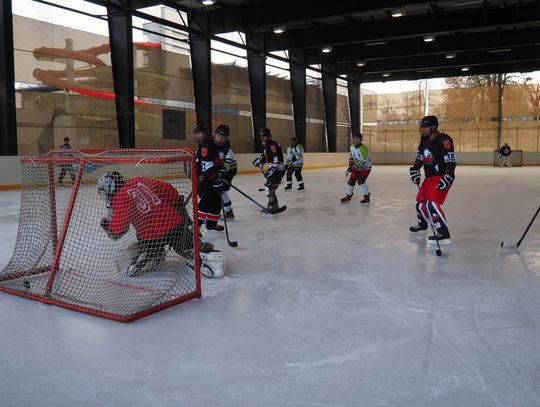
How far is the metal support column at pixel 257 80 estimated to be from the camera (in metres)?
16.1

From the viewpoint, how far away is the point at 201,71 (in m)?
14.3

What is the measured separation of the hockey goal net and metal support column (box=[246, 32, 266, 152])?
13371mm

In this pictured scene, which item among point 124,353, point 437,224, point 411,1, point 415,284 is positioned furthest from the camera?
point 411,1

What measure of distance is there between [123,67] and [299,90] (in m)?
9.02

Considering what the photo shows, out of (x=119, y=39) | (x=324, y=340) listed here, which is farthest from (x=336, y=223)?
(x=119, y=39)

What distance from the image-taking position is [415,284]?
313 centimetres

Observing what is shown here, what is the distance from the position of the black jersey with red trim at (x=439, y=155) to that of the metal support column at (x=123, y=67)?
29.2ft

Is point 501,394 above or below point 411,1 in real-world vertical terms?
below

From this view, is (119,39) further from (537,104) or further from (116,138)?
(537,104)

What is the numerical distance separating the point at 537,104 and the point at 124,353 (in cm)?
Answer: 2587

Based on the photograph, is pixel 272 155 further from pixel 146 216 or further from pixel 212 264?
pixel 146 216

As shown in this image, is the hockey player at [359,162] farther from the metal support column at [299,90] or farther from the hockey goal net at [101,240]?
the metal support column at [299,90]

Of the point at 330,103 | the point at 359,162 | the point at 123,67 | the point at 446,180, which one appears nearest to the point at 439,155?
the point at 446,180

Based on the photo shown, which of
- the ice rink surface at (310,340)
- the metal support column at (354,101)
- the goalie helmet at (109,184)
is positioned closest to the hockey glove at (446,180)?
the ice rink surface at (310,340)
